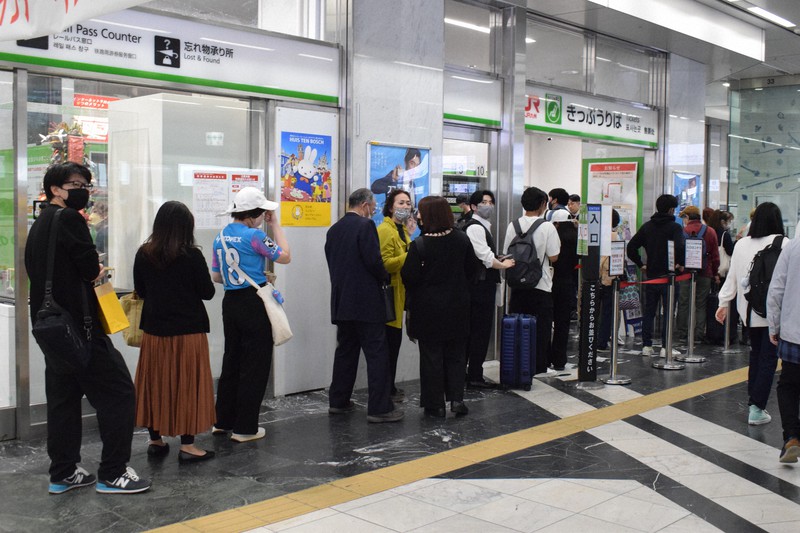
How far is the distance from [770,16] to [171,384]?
9.25 meters

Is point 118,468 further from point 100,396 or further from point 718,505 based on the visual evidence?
point 718,505

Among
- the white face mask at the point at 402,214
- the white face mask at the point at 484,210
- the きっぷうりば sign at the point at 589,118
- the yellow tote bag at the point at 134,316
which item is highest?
the きっぷうりば sign at the point at 589,118

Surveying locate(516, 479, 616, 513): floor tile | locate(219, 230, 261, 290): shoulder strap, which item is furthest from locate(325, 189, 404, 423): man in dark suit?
locate(516, 479, 616, 513): floor tile

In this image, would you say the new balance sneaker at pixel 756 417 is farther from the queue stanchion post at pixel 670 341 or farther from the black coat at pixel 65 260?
the black coat at pixel 65 260

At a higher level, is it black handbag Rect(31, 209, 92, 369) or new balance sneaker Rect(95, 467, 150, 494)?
black handbag Rect(31, 209, 92, 369)

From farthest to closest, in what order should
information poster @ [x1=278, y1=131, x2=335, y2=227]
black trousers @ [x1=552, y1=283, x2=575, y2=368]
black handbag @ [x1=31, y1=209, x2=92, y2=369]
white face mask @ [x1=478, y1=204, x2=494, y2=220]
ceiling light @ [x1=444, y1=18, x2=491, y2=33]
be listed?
ceiling light @ [x1=444, y1=18, x2=491, y2=33], black trousers @ [x1=552, y1=283, x2=575, y2=368], white face mask @ [x1=478, y1=204, x2=494, y2=220], information poster @ [x1=278, y1=131, x2=335, y2=227], black handbag @ [x1=31, y1=209, x2=92, y2=369]

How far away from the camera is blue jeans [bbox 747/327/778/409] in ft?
20.2

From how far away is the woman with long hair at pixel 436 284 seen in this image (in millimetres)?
6145

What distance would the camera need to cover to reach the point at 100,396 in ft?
15.0

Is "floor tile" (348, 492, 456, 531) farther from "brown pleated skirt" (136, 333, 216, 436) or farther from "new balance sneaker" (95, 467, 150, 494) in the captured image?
"brown pleated skirt" (136, 333, 216, 436)

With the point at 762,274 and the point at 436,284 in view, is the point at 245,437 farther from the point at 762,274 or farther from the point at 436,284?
the point at 762,274

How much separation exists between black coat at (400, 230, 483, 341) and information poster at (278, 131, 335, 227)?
1.28m

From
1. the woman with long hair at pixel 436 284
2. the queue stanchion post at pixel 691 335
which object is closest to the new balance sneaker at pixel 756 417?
the woman with long hair at pixel 436 284

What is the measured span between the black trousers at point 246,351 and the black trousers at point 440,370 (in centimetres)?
122
